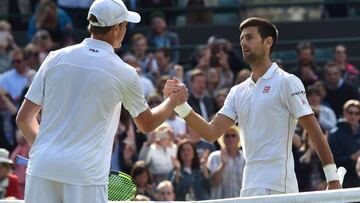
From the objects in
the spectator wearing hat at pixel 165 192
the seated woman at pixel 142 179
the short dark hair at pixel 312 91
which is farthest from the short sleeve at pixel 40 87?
the short dark hair at pixel 312 91

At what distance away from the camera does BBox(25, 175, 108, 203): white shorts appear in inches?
275

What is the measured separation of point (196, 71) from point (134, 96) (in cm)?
828

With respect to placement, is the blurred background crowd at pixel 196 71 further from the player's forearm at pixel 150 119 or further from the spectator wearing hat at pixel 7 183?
the player's forearm at pixel 150 119

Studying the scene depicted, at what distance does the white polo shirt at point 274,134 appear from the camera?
8.09m

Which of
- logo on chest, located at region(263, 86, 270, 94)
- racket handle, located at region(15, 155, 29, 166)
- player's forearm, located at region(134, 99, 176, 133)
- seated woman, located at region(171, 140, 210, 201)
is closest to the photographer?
player's forearm, located at region(134, 99, 176, 133)

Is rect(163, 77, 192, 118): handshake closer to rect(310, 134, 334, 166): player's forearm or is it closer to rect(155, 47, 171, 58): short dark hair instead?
rect(310, 134, 334, 166): player's forearm

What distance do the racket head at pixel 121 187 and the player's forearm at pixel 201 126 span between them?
0.84m

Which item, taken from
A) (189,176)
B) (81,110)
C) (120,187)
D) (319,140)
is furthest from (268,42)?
(189,176)

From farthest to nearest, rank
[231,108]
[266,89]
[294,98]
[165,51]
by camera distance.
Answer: [165,51]
[231,108]
[266,89]
[294,98]

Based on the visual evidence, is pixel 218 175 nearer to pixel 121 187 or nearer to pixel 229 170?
pixel 229 170

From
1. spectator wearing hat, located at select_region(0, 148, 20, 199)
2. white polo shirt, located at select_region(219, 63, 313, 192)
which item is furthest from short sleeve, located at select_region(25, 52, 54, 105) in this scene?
spectator wearing hat, located at select_region(0, 148, 20, 199)

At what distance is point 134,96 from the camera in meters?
7.25

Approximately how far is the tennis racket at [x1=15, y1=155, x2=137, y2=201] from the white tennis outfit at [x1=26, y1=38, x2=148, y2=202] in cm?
64

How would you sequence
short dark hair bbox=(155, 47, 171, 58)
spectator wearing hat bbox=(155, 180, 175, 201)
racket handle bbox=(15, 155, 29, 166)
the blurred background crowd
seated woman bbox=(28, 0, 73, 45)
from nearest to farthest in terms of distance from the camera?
1. racket handle bbox=(15, 155, 29, 166)
2. spectator wearing hat bbox=(155, 180, 175, 201)
3. the blurred background crowd
4. short dark hair bbox=(155, 47, 171, 58)
5. seated woman bbox=(28, 0, 73, 45)
